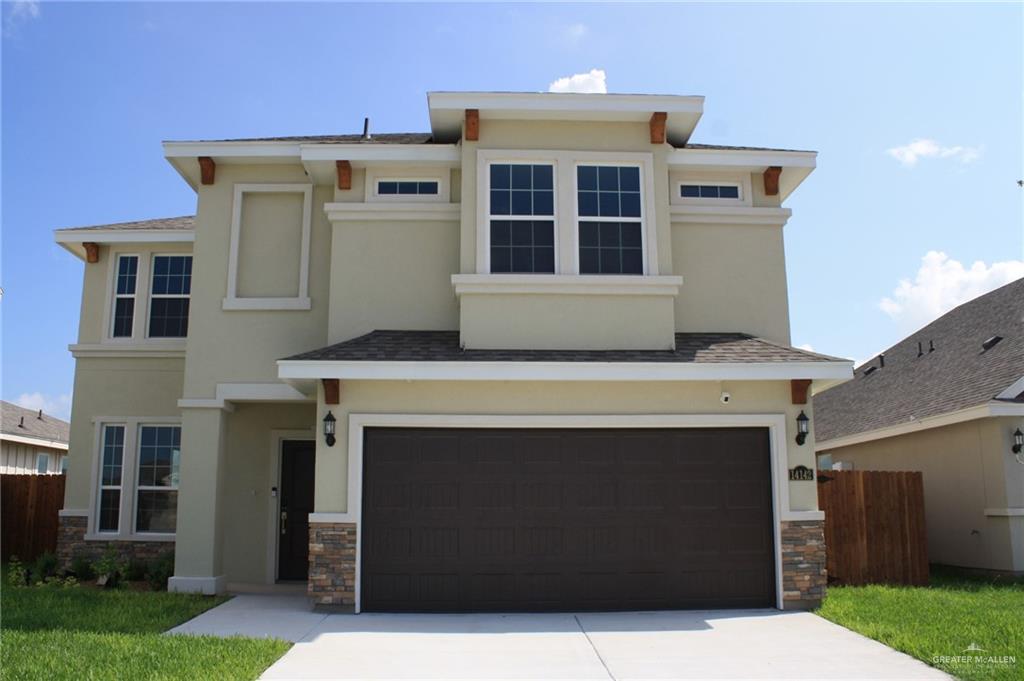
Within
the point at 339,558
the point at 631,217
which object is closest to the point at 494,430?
the point at 339,558

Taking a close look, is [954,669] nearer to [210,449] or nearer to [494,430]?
[494,430]

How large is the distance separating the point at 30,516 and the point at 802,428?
45.5 ft

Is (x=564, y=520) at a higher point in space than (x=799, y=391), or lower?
lower

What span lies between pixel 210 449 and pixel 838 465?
14090 millimetres

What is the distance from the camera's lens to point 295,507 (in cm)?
1332

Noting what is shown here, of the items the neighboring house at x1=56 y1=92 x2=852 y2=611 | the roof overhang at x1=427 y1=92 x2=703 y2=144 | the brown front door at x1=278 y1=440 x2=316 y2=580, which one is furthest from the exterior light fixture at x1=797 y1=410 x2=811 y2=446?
the brown front door at x1=278 y1=440 x2=316 y2=580

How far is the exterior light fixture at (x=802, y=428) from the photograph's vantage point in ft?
35.1

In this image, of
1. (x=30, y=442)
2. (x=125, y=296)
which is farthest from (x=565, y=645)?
(x=30, y=442)

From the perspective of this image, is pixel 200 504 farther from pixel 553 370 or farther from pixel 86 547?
pixel 553 370

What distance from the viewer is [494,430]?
1073 centimetres

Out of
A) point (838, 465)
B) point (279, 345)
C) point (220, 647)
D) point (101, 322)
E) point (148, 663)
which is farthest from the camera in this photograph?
point (838, 465)

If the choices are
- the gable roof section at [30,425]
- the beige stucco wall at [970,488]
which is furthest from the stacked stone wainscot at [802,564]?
the gable roof section at [30,425]

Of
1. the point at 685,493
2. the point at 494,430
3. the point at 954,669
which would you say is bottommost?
the point at 954,669

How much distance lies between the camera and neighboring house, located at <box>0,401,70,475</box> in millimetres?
22297
